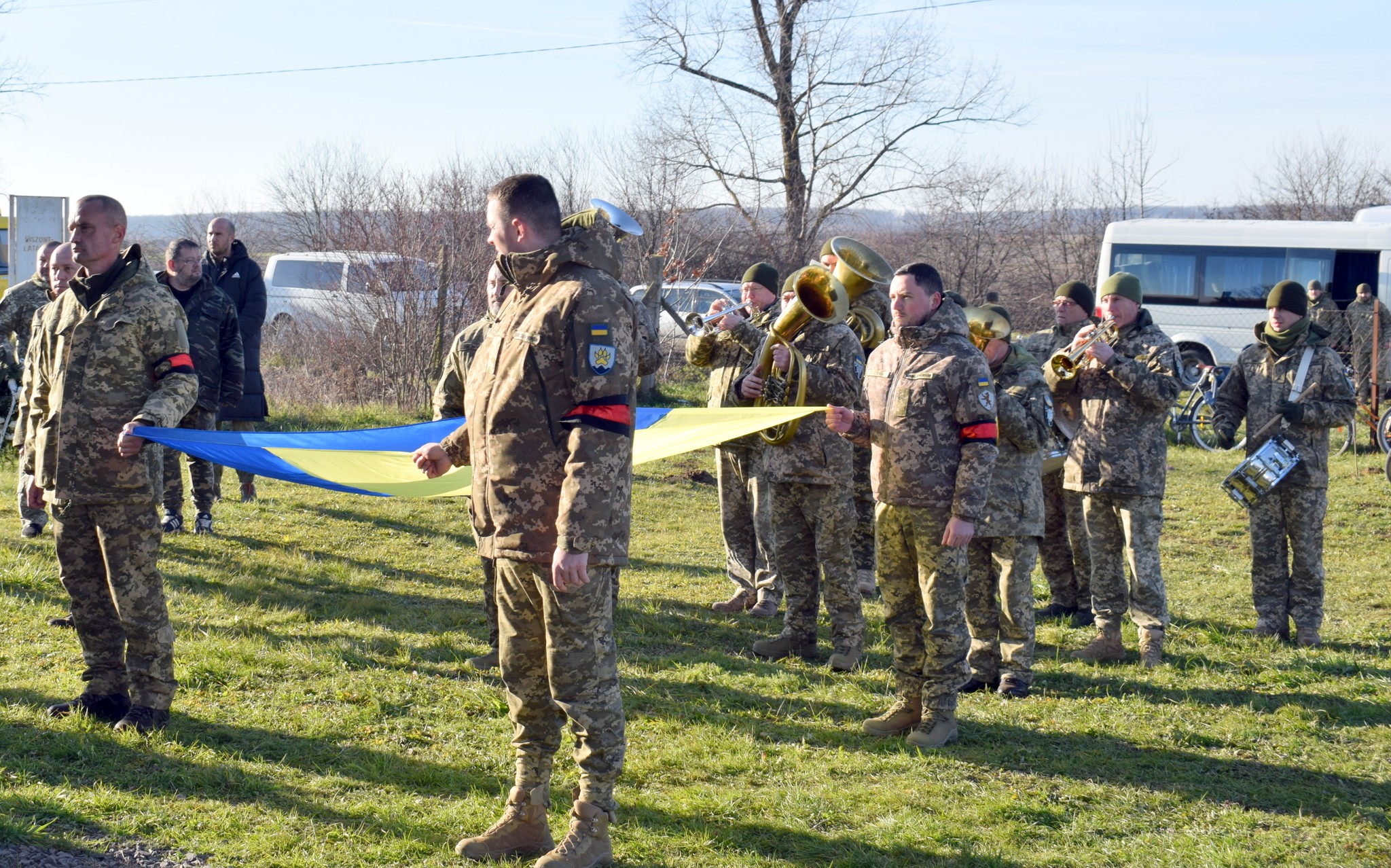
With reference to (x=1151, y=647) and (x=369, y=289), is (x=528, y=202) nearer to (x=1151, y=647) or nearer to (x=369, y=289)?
(x=1151, y=647)

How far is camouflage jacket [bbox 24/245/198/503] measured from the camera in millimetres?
4617

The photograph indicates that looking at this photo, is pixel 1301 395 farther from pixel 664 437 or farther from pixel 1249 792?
pixel 664 437

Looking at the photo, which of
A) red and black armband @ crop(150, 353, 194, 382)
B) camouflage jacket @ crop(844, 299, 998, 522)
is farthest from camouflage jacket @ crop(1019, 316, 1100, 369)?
red and black armband @ crop(150, 353, 194, 382)

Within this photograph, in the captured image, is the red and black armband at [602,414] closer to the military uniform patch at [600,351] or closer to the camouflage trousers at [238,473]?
the military uniform patch at [600,351]

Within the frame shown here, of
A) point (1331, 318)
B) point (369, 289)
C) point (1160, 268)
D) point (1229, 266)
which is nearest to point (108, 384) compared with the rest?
point (369, 289)

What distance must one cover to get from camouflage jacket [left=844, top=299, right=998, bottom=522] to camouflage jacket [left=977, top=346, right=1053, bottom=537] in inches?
36.9

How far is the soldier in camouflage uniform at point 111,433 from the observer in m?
4.62

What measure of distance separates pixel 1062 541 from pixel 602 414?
504cm

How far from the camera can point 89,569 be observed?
483 centimetres

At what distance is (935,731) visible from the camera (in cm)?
509

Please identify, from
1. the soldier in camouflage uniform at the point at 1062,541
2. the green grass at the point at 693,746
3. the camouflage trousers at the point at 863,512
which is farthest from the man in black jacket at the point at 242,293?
the soldier in camouflage uniform at the point at 1062,541

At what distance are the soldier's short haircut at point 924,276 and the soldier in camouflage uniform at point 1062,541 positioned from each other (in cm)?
246

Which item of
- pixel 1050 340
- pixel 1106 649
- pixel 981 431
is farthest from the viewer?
pixel 1050 340

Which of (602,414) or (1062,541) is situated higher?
(602,414)
